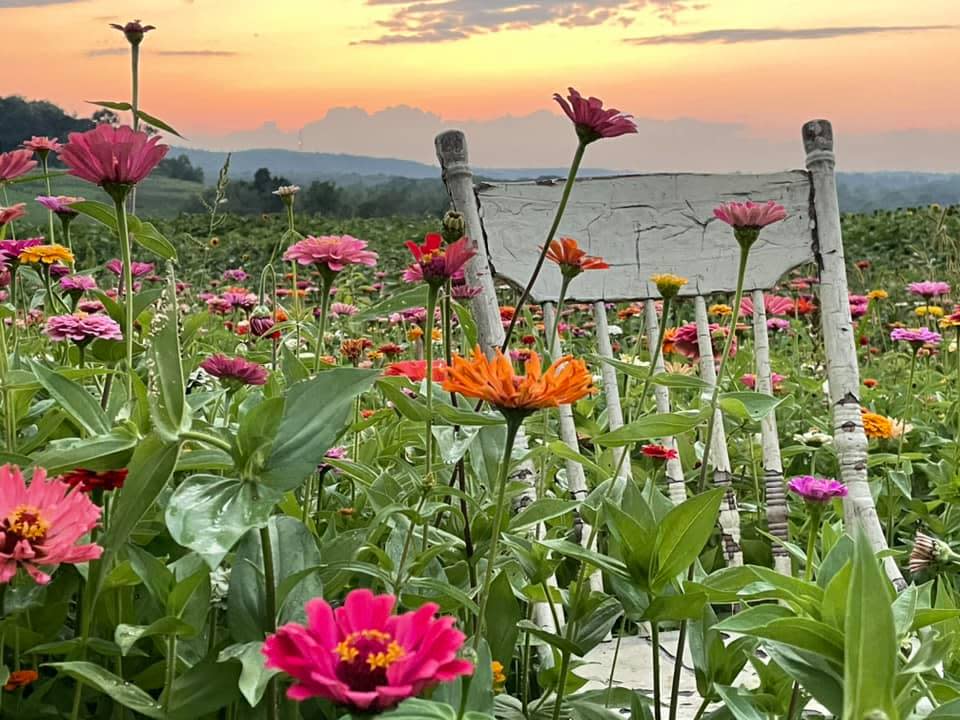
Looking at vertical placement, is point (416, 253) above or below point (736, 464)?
above

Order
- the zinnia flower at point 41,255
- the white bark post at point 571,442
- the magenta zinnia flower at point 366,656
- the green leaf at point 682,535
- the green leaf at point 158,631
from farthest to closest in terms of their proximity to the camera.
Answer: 1. the white bark post at point 571,442
2. the zinnia flower at point 41,255
3. the green leaf at point 682,535
4. the green leaf at point 158,631
5. the magenta zinnia flower at point 366,656

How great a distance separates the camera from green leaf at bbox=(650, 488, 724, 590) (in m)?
0.86

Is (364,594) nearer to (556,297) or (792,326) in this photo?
(556,297)

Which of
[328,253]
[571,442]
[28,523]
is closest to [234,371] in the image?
[328,253]

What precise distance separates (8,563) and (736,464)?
5.01 ft

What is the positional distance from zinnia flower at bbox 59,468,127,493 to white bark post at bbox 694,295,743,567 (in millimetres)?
791

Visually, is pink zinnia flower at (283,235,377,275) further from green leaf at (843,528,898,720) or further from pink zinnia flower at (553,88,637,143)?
green leaf at (843,528,898,720)

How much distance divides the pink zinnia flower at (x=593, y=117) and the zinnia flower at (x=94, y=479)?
437 millimetres

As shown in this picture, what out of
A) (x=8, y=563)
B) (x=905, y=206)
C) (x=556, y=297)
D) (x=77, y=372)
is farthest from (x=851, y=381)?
(x=905, y=206)

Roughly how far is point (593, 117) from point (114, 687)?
549 mm

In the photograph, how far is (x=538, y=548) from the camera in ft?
3.27

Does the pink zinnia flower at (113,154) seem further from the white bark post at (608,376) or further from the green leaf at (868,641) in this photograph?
the white bark post at (608,376)

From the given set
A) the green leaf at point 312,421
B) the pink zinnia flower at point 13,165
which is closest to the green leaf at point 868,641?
the green leaf at point 312,421

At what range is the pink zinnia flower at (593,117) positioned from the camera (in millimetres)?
892
